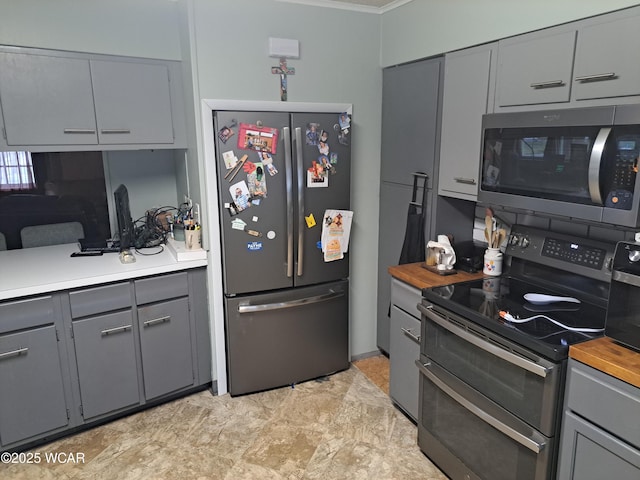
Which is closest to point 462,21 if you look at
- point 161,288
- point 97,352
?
point 161,288

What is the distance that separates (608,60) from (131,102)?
237cm

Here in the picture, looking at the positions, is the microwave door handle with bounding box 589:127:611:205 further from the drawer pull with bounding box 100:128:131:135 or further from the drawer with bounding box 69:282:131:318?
the drawer pull with bounding box 100:128:131:135

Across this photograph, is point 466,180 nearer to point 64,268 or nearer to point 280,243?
point 280,243

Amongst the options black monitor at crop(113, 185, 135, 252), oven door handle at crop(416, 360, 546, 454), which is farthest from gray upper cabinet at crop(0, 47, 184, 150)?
oven door handle at crop(416, 360, 546, 454)

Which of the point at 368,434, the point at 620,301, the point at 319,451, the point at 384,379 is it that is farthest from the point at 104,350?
the point at 620,301

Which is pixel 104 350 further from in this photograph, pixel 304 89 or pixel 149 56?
pixel 304 89

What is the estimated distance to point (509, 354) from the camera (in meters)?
1.76

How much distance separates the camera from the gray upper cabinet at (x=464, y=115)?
2260mm

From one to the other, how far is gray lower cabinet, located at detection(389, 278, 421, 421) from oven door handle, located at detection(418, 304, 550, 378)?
0.22 meters

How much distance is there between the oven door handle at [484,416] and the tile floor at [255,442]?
48cm

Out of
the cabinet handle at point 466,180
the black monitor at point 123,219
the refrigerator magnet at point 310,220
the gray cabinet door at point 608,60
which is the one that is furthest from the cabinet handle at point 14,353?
the gray cabinet door at point 608,60

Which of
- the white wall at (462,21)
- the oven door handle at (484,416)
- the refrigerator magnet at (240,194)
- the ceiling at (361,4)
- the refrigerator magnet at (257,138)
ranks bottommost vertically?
the oven door handle at (484,416)

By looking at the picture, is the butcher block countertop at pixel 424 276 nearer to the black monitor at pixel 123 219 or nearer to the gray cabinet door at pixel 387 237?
the gray cabinet door at pixel 387 237

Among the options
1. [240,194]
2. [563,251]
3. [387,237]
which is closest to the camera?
[563,251]
